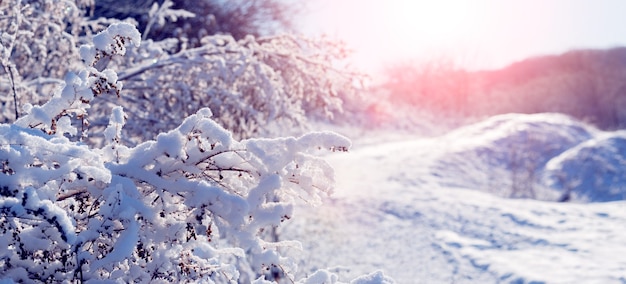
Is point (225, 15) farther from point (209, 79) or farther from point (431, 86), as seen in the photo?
point (431, 86)

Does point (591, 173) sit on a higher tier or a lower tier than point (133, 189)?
lower

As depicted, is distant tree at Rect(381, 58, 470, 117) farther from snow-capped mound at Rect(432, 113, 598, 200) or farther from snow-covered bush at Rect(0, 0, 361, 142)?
snow-covered bush at Rect(0, 0, 361, 142)

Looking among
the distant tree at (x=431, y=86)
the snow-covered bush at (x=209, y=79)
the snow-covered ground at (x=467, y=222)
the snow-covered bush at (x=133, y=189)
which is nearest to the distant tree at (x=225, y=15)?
the snow-covered ground at (x=467, y=222)

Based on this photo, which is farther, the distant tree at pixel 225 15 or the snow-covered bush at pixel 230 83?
the distant tree at pixel 225 15

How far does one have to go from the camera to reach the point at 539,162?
42.9ft

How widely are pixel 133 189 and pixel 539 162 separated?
1284cm

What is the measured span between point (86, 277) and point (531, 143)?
13.5 metres

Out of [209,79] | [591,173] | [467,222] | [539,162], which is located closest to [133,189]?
[209,79]

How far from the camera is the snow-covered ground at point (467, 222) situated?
513 centimetres

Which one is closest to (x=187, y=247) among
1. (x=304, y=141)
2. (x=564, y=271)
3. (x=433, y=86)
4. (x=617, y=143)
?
(x=304, y=141)

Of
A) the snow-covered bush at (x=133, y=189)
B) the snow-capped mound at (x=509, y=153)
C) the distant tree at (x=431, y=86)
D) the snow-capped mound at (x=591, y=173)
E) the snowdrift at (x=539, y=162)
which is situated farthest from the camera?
the distant tree at (x=431, y=86)

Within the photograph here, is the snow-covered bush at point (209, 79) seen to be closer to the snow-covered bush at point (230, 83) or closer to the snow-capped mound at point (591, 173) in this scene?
the snow-covered bush at point (230, 83)

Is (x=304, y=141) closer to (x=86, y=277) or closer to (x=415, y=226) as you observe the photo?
(x=86, y=277)

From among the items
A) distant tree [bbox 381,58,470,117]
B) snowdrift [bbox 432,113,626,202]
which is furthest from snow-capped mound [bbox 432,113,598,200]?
distant tree [bbox 381,58,470,117]
